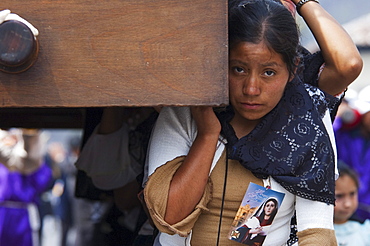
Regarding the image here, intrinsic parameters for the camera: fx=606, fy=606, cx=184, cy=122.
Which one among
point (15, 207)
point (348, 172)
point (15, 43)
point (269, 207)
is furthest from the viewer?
point (15, 207)

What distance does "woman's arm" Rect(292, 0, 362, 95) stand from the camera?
6.23 feet

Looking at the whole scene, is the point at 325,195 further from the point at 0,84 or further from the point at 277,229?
the point at 0,84

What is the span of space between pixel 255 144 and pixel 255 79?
205 millimetres

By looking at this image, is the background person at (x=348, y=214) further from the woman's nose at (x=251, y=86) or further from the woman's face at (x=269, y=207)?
the woman's nose at (x=251, y=86)

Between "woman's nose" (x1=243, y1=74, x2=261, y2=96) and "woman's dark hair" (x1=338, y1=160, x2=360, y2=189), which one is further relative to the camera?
"woman's dark hair" (x1=338, y1=160, x2=360, y2=189)

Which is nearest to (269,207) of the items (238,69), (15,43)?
(238,69)

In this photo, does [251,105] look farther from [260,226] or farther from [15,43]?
[15,43]

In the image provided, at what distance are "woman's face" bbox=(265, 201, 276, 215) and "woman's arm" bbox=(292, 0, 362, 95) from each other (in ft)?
1.52

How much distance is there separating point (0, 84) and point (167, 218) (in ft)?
1.95

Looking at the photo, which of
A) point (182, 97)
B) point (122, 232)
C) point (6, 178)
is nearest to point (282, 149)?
A: point (182, 97)

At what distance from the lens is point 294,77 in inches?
74.9

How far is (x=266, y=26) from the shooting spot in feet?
5.75

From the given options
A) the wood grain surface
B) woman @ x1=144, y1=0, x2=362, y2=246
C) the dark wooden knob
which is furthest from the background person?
the dark wooden knob

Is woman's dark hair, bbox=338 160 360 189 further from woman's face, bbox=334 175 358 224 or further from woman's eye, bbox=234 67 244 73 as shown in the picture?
woman's eye, bbox=234 67 244 73
